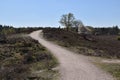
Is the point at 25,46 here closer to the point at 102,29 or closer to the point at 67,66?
the point at 67,66

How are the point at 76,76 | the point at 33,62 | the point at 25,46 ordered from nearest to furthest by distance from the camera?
1. the point at 76,76
2. the point at 33,62
3. the point at 25,46

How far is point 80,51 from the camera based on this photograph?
3294cm

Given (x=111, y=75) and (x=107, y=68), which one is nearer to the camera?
(x=111, y=75)

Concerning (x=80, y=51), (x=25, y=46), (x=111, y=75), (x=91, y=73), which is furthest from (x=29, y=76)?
(x=25, y=46)

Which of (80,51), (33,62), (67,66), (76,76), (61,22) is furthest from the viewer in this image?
(61,22)

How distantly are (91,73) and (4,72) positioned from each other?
20.1ft

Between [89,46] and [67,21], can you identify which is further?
[67,21]

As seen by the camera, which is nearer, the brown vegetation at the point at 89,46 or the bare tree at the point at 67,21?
the brown vegetation at the point at 89,46

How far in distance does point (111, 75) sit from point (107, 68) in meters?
2.67

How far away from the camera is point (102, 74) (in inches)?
755

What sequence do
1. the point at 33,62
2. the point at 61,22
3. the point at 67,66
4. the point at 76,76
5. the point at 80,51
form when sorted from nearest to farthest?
1. the point at 76,76
2. the point at 67,66
3. the point at 33,62
4. the point at 80,51
5. the point at 61,22

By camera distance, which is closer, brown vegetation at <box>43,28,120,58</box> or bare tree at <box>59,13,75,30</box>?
brown vegetation at <box>43,28,120,58</box>

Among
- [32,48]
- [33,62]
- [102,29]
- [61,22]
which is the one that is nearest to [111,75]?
[33,62]

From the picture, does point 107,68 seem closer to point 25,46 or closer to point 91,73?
point 91,73
